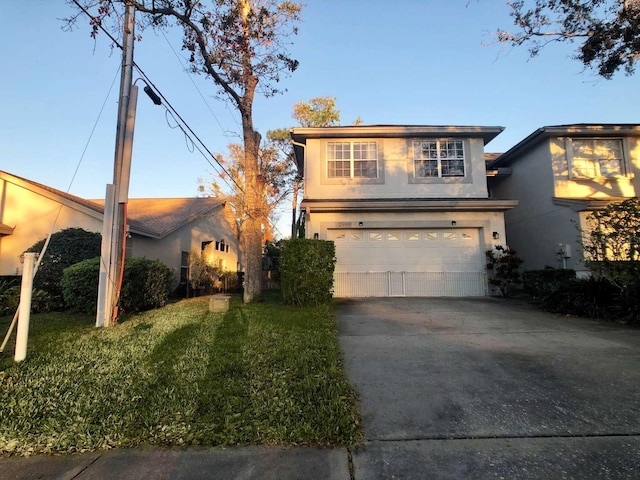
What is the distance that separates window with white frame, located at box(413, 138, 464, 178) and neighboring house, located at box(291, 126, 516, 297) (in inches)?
1.4

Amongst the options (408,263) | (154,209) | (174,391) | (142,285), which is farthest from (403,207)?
(154,209)

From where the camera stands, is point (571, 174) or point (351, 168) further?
point (351, 168)

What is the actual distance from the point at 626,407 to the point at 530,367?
110 cm

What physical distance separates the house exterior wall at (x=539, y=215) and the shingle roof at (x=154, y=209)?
46.0 feet

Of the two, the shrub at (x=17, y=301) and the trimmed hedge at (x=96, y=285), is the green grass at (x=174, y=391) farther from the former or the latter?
the shrub at (x=17, y=301)

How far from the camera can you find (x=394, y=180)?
1270 cm

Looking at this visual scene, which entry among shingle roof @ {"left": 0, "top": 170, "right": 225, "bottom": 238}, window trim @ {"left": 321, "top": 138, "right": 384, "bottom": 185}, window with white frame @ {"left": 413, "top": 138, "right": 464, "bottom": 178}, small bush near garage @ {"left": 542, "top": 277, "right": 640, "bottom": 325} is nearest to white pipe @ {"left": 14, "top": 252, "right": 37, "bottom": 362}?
shingle roof @ {"left": 0, "top": 170, "right": 225, "bottom": 238}

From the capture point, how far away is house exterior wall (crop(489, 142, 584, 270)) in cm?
1183

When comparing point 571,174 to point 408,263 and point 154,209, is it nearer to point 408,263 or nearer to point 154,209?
point 408,263

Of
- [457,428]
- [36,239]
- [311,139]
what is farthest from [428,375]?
[36,239]

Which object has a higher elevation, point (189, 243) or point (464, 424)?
point (189, 243)

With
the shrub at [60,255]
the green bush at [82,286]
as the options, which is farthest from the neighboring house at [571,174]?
the shrub at [60,255]

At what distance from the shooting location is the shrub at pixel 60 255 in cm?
930

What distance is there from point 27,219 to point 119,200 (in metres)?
8.21
